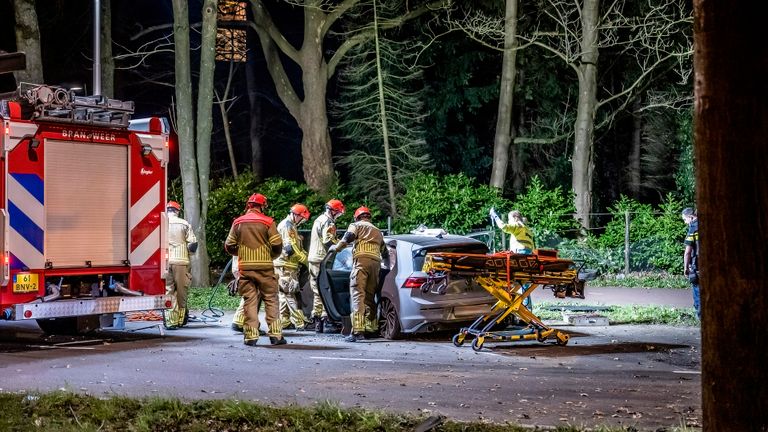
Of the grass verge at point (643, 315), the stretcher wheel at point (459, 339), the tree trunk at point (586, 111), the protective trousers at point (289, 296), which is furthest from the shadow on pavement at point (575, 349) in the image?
the tree trunk at point (586, 111)

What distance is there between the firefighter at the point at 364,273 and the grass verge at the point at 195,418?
18.8ft

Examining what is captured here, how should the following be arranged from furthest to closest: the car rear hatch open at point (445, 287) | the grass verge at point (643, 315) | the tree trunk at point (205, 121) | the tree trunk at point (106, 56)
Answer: the tree trunk at point (106, 56), the tree trunk at point (205, 121), the grass verge at point (643, 315), the car rear hatch open at point (445, 287)

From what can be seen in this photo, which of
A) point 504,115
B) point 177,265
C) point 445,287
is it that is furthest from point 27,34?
point 504,115

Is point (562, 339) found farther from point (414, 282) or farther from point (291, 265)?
point (291, 265)

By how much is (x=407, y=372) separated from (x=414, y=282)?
2.68 metres

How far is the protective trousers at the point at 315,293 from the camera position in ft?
48.0

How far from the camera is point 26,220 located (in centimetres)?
1213

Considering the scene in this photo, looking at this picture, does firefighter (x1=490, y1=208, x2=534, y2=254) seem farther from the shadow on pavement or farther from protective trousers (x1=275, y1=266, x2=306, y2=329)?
protective trousers (x1=275, y1=266, x2=306, y2=329)

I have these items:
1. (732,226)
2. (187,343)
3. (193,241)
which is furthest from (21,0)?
(732,226)

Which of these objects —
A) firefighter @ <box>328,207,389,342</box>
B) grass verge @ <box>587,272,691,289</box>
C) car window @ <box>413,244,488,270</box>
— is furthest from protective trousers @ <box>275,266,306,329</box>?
grass verge @ <box>587,272,691,289</box>

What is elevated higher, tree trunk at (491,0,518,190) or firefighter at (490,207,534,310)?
tree trunk at (491,0,518,190)

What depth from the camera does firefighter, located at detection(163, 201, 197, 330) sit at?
15.2 m

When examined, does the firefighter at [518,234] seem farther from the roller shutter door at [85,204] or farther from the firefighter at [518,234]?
the roller shutter door at [85,204]

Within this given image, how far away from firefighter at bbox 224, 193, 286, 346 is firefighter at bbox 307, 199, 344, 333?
141cm
